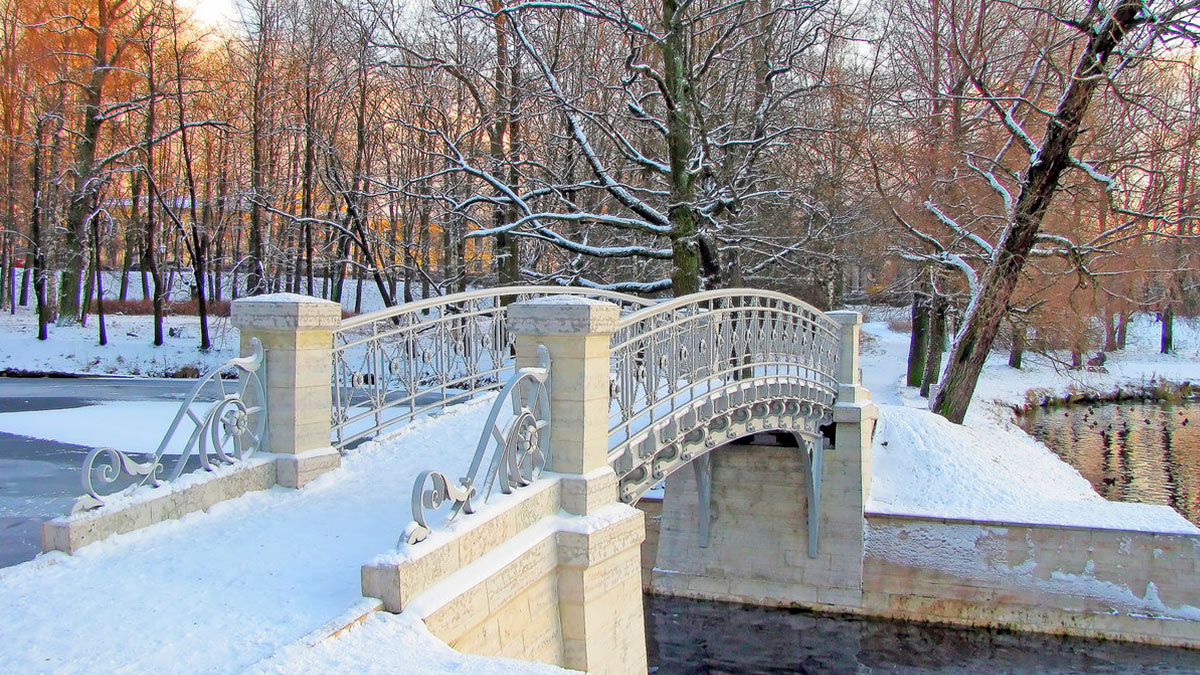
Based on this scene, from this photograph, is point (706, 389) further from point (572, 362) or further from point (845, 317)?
point (572, 362)

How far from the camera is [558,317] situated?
18.5 ft

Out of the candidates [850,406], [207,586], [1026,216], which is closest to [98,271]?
[850,406]

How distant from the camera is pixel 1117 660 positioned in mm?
11258

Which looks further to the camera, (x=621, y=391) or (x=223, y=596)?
(x=621, y=391)

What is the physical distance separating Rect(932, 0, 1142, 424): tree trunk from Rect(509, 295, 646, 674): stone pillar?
11.0 meters

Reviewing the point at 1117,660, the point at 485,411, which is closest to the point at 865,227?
the point at 1117,660

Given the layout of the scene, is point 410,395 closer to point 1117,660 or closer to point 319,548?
point 319,548

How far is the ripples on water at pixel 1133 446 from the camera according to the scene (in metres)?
17.1

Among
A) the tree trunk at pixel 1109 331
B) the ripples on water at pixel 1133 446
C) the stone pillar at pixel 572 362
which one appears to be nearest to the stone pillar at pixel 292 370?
the stone pillar at pixel 572 362

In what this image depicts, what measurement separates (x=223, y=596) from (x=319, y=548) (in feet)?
2.51

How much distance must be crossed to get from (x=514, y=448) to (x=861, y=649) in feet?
27.1

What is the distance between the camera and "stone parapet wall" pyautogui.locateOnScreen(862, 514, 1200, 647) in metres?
11.6

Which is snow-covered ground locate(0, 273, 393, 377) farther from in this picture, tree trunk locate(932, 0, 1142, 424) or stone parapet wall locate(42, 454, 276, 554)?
stone parapet wall locate(42, 454, 276, 554)

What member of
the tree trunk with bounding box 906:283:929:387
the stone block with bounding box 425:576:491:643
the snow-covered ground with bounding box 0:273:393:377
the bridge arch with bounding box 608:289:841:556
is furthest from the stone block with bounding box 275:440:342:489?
the tree trunk with bounding box 906:283:929:387
